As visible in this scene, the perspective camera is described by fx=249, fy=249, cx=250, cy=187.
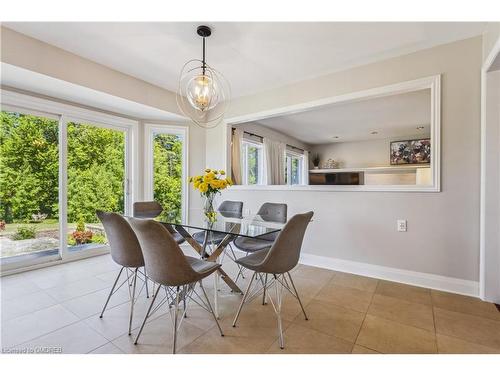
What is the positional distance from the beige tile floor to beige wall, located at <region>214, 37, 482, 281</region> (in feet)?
1.21

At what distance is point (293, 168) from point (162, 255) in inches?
232

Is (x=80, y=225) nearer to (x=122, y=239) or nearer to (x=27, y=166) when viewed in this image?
(x=27, y=166)

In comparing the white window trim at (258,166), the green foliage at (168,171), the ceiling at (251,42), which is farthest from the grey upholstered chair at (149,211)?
the white window trim at (258,166)

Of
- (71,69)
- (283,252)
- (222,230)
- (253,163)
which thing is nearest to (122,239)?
(222,230)

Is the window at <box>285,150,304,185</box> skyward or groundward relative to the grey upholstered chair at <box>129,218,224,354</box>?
skyward

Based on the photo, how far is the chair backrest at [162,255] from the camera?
57.4 inches

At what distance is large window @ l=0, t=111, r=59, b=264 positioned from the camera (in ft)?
9.56

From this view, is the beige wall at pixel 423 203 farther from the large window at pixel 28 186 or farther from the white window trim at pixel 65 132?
the large window at pixel 28 186

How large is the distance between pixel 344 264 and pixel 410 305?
0.92 meters

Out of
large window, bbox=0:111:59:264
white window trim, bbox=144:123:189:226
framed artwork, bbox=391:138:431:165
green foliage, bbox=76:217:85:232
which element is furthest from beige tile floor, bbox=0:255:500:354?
framed artwork, bbox=391:138:431:165

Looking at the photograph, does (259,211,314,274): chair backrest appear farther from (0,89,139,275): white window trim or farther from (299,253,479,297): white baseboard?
(0,89,139,275): white window trim

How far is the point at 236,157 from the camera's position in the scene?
4.36m

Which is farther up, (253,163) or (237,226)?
(253,163)
